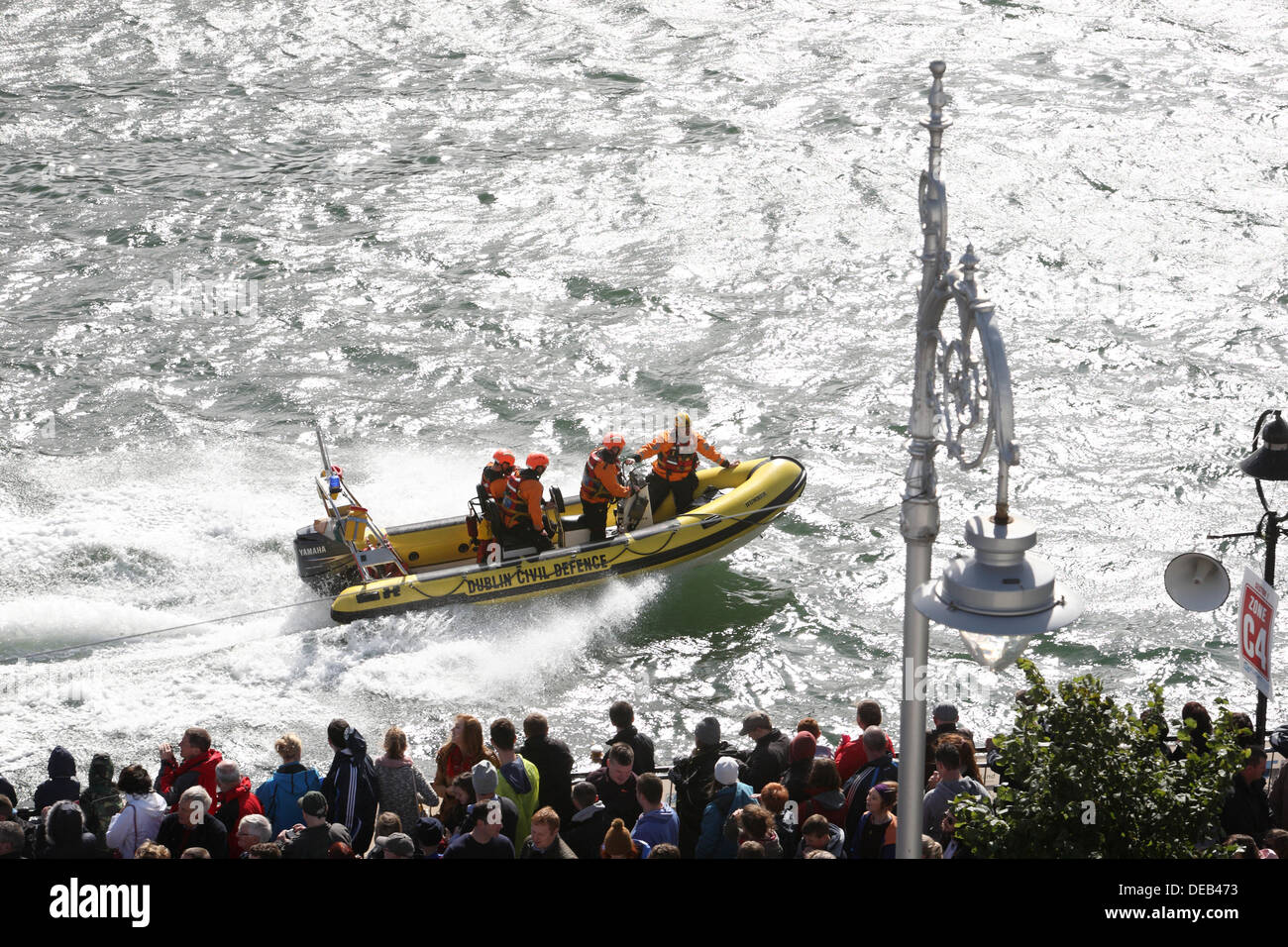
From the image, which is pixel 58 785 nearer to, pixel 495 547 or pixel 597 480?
pixel 495 547

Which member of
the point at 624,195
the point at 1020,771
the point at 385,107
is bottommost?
the point at 1020,771

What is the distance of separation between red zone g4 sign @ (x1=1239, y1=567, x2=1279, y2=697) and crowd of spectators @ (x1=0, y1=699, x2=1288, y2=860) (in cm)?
38

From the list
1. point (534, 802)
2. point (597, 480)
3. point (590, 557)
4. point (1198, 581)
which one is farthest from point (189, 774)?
point (597, 480)

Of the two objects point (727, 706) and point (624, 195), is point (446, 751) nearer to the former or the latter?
point (727, 706)

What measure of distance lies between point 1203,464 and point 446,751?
1219 centimetres

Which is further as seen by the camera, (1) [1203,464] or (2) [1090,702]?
(1) [1203,464]

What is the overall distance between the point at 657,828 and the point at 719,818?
33cm

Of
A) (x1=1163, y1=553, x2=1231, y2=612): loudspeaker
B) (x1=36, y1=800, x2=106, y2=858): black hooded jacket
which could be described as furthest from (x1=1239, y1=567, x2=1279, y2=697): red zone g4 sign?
(x1=36, y1=800, x2=106, y2=858): black hooded jacket

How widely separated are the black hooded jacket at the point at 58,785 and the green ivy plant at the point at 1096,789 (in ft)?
16.5

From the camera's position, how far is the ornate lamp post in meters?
5.22

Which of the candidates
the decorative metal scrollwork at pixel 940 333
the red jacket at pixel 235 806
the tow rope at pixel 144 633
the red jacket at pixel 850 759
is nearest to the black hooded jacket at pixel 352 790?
the red jacket at pixel 235 806

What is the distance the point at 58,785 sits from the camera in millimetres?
8789
